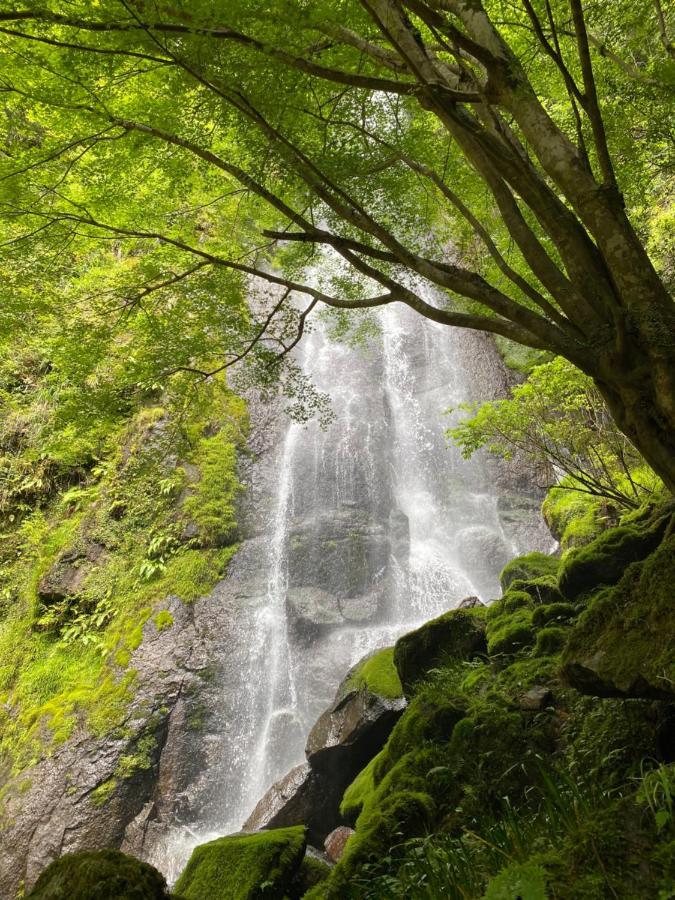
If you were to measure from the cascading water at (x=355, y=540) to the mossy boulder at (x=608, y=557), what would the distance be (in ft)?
19.6

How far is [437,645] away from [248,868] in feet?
10.8

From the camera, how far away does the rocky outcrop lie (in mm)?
6750

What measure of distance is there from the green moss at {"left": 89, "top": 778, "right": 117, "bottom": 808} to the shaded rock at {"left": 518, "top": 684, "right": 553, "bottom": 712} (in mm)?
8047

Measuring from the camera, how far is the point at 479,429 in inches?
323

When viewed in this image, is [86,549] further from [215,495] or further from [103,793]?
[103,793]

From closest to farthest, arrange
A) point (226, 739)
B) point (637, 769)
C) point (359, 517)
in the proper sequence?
1. point (637, 769)
2. point (226, 739)
3. point (359, 517)

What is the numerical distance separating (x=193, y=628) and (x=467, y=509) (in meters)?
7.24

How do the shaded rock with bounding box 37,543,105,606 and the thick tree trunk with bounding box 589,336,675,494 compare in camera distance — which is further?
the shaded rock with bounding box 37,543,105,606

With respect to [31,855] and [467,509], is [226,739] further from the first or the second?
[467,509]

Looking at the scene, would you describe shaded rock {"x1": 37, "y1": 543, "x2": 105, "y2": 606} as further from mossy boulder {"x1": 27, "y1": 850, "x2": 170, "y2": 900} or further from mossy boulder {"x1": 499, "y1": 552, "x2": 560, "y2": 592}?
mossy boulder {"x1": 27, "y1": 850, "x2": 170, "y2": 900}

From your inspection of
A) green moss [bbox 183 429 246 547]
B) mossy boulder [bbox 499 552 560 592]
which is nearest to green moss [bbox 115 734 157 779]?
green moss [bbox 183 429 246 547]

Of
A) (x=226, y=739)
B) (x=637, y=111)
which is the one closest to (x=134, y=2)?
(x=637, y=111)

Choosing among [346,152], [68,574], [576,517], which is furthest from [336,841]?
[68,574]

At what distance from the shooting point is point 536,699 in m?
4.24
